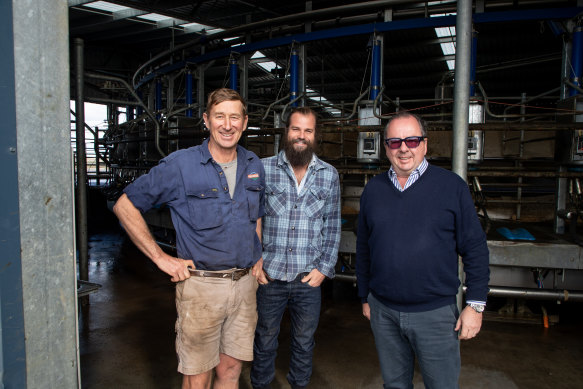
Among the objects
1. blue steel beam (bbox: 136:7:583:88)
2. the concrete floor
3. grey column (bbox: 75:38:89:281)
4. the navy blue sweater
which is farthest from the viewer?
blue steel beam (bbox: 136:7:583:88)

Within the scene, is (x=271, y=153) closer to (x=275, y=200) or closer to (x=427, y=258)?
(x=275, y=200)

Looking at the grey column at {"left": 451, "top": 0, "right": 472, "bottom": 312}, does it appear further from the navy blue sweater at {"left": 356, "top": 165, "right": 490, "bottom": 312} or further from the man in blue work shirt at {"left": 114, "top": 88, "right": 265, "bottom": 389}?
the man in blue work shirt at {"left": 114, "top": 88, "right": 265, "bottom": 389}

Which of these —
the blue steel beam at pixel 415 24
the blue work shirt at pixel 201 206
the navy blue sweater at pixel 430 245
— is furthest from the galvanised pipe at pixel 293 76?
the navy blue sweater at pixel 430 245

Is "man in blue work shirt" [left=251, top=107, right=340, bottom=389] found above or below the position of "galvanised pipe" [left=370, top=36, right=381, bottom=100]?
below

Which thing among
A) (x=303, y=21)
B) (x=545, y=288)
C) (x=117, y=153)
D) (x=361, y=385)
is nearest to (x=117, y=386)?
(x=361, y=385)

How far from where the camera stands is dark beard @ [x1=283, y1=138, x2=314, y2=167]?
7.75 ft

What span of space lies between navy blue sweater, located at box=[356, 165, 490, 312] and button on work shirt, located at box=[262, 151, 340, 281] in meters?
0.57

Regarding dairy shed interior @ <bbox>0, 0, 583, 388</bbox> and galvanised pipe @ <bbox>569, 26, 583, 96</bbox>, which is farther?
galvanised pipe @ <bbox>569, 26, 583, 96</bbox>

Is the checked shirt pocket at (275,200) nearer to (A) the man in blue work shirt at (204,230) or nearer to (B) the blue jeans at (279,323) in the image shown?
(A) the man in blue work shirt at (204,230)

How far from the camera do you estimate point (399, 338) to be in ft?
6.23

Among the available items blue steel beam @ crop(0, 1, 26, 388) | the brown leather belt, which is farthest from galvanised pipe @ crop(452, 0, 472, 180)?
blue steel beam @ crop(0, 1, 26, 388)

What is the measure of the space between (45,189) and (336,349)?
9.26 feet

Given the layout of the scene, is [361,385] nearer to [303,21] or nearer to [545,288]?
[545,288]

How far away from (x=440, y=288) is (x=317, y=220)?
0.84 m
